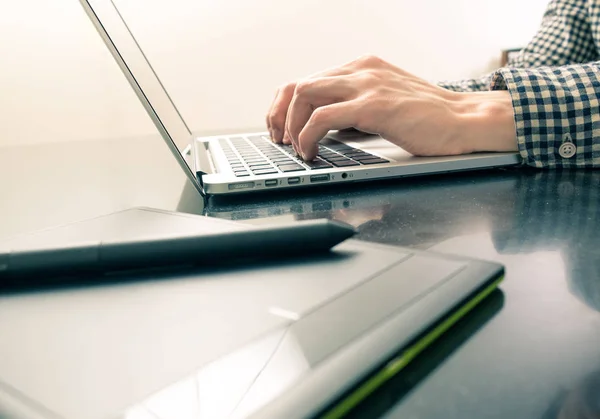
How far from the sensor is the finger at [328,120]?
49cm

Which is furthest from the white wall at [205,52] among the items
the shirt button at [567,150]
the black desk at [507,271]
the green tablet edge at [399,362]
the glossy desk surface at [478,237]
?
the green tablet edge at [399,362]

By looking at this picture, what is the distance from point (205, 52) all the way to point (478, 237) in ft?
4.16

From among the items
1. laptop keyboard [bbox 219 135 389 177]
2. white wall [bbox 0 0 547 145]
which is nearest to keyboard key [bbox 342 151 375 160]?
laptop keyboard [bbox 219 135 389 177]

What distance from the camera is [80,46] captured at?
1.23m

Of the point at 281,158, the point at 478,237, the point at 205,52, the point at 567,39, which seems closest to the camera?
the point at 478,237

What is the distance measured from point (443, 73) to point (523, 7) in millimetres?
613

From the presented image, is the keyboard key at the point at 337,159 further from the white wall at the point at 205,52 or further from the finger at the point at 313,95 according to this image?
the white wall at the point at 205,52

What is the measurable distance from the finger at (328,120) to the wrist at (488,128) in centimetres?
11

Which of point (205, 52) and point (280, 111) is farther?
A: point (205, 52)

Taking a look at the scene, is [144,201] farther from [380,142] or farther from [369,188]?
[380,142]

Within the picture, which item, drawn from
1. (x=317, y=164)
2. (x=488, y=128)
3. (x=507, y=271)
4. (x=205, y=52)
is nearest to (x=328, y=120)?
(x=317, y=164)

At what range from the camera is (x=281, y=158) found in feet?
1.80

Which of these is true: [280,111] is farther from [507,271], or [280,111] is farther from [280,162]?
[507,271]

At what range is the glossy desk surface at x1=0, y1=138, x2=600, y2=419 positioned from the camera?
15 centimetres
